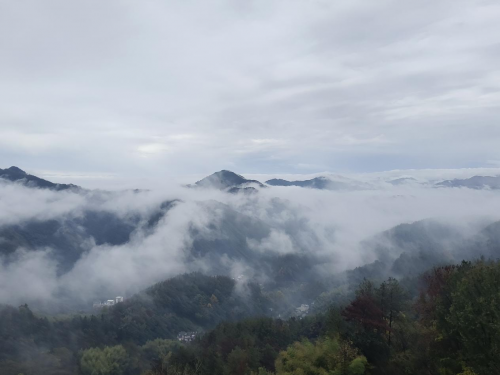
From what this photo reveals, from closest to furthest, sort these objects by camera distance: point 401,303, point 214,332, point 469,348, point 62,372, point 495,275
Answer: point 469,348, point 495,275, point 401,303, point 214,332, point 62,372

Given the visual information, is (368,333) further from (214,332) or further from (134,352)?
(134,352)

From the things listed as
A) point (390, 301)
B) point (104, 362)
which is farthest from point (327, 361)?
point (104, 362)

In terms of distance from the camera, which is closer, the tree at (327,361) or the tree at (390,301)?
the tree at (327,361)

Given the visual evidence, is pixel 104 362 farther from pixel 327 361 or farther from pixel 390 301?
pixel 390 301

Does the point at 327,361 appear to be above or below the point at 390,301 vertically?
below

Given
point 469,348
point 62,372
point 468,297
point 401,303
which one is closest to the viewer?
point 469,348

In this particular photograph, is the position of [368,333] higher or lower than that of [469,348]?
lower

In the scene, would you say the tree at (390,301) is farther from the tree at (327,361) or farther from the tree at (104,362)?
the tree at (104,362)

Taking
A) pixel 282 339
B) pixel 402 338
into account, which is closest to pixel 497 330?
pixel 402 338

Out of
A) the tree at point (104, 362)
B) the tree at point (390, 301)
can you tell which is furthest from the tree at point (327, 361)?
the tree at point (104, 362)

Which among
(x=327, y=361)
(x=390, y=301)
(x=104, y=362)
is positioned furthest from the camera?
(x=104, y=362)

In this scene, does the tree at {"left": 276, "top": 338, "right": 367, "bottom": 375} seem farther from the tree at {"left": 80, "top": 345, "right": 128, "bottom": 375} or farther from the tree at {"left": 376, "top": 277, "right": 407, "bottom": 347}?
the tree at {"left": 80, "top": 345, "right": 128, "bottom": 375}
